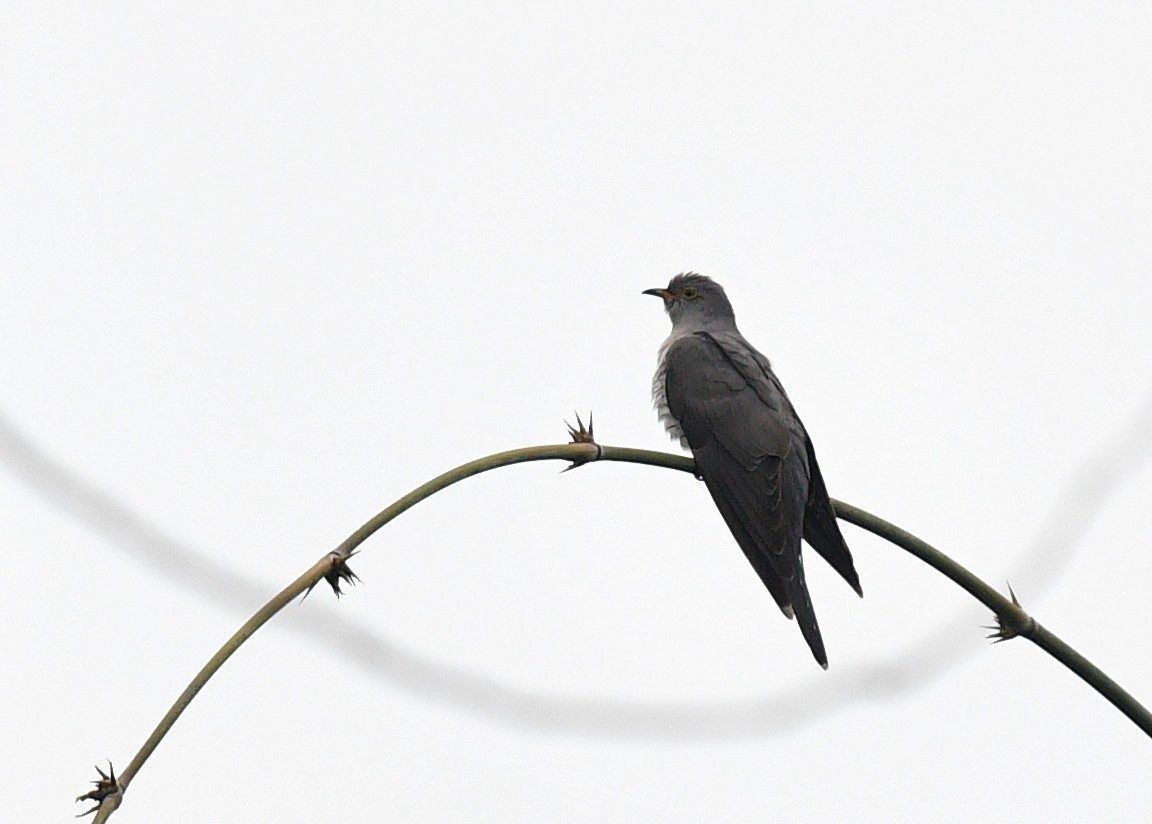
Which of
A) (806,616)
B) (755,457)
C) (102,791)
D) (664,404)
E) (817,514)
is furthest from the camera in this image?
(664,404)

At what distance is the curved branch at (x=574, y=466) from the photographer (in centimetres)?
263

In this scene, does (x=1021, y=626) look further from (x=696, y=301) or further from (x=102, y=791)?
(x=696, y=301)

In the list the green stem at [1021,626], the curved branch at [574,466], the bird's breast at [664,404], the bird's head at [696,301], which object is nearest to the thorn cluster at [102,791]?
the curved branch at [574,466]

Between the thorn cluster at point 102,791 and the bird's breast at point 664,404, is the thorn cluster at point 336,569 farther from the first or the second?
the bird's breast at point 664,404

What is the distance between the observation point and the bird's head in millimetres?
8211

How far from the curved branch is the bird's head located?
4.07 meters

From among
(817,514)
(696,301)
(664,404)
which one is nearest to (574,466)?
(817,514)

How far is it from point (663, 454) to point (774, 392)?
2374 mm

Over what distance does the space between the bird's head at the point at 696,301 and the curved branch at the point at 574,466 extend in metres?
4.07

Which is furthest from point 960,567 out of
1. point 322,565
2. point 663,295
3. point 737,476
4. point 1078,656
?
point 663,295

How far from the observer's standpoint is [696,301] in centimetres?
826

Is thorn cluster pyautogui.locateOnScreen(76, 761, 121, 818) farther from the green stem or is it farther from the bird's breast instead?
the bird's breast

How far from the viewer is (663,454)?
13.8ft

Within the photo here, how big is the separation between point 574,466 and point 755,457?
216cm
